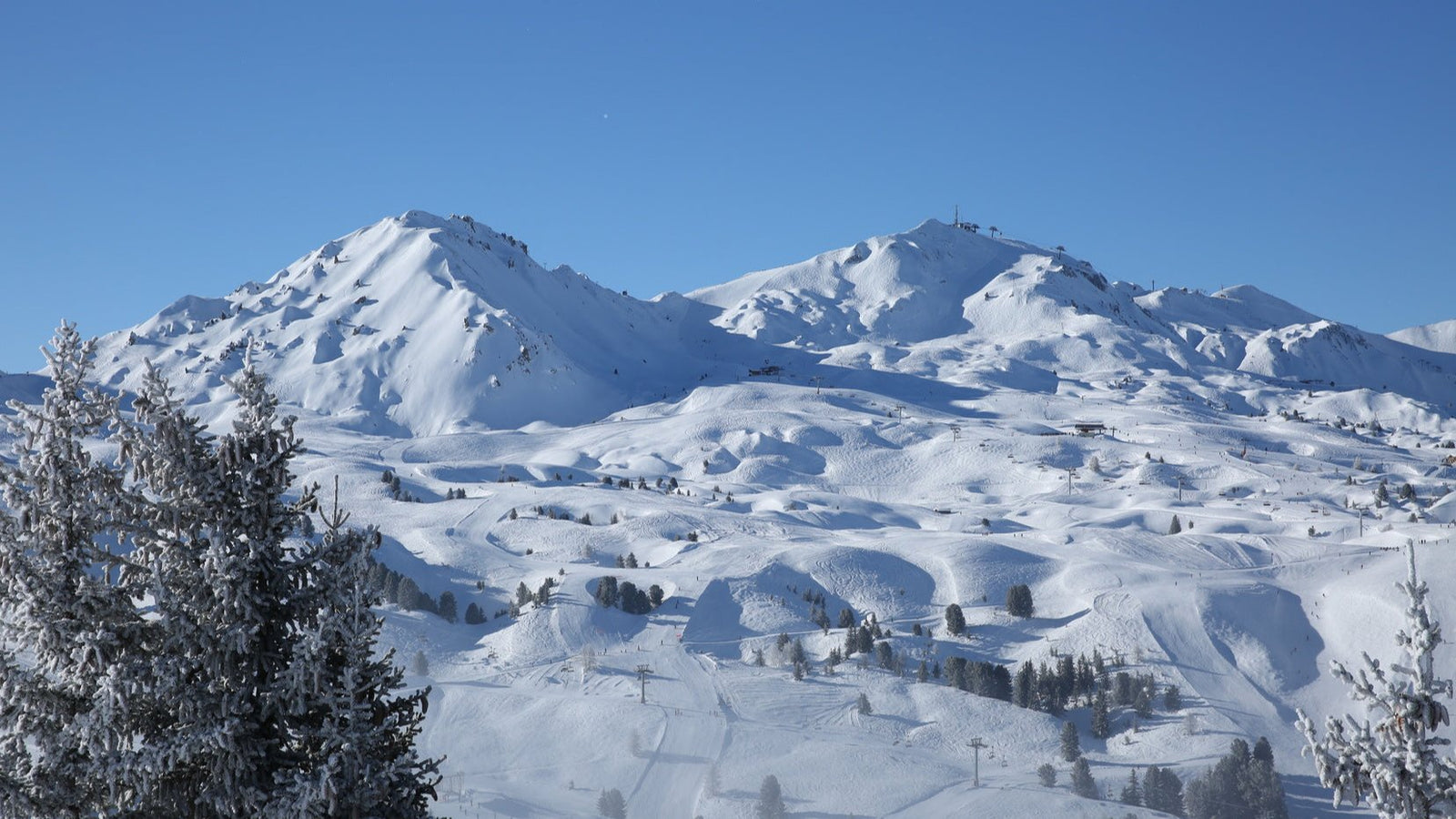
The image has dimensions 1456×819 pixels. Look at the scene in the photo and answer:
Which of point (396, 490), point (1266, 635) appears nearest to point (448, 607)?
point (396, 490)

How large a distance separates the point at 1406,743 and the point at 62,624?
1210cm

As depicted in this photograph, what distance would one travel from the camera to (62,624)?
10.2 m

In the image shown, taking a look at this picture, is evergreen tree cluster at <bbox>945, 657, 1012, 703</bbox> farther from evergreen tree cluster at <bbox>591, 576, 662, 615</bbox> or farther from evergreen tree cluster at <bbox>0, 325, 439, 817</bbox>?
evergreen tree cluster at <bbox>0, 325, 439, 817</bbox>

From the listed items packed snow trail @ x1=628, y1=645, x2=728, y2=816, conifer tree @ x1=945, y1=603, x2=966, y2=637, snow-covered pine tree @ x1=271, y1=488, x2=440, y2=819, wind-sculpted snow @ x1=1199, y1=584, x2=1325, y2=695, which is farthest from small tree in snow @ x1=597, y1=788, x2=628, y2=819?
wind-sculpted snow @ x1=1199, y1=584, x2=1325, y2=695

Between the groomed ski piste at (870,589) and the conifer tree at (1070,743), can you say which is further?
the conifer tree at (1070,743)

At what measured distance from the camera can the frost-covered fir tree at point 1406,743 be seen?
30.0ft

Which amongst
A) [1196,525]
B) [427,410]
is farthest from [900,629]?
[427,410]

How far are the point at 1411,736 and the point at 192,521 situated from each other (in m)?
11.6

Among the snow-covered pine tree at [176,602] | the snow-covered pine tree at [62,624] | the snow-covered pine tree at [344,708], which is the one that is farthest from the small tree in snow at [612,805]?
the snow-covered pine tree at [62,624]

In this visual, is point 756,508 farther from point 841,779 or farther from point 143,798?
point 143,798

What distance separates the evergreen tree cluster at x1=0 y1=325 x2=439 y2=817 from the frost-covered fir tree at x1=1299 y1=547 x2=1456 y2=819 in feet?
28.7

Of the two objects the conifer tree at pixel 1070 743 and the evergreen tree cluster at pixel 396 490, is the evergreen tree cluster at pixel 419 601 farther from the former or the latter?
the evergreen tree cluster at pixel 396 490

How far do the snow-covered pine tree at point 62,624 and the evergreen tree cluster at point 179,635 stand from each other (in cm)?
2

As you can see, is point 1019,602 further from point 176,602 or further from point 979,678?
point 176,602
